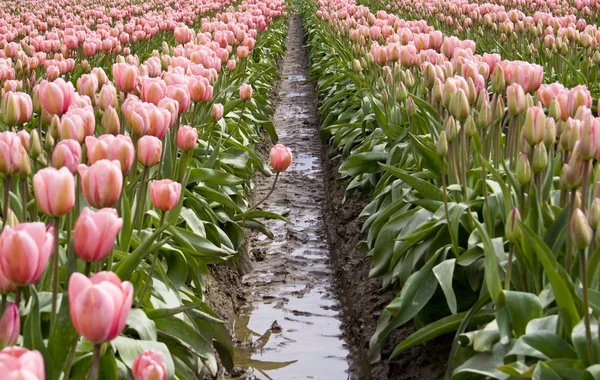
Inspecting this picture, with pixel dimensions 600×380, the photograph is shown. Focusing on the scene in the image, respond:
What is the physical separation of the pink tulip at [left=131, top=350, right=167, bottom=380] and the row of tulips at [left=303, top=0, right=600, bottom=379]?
980mm

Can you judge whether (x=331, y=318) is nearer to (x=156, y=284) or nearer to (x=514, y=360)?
(x=156, y=284)

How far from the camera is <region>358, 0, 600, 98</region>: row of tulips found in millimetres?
5977

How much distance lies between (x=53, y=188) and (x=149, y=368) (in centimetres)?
55

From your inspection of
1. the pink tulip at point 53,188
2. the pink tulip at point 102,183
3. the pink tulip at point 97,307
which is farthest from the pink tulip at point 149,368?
the pink tulip at point 102,183

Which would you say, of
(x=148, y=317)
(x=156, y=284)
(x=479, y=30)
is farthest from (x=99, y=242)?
(x=479, y=30)

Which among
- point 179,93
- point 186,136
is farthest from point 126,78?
point 186,136

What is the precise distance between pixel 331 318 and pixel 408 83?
4.99 ft

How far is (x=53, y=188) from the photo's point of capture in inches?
70.7

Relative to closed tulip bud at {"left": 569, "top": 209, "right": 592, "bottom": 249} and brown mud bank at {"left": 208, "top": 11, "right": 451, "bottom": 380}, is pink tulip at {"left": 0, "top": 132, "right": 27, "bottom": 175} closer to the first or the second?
closed tulip bud at {"left": 569, "top": 209, "right": 592, "bottom": 249}

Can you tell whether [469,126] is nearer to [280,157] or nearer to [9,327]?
[280,157]

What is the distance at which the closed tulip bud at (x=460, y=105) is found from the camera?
3072mm

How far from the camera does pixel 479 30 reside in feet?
30.2

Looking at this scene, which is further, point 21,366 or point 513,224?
point 513,224

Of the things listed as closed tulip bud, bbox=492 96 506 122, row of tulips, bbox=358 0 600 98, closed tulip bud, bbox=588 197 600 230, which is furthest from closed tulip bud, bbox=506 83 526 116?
row of tulips, bbox=358 0 600 98
